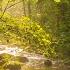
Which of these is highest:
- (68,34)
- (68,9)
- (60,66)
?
(68,9)

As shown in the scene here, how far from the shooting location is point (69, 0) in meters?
17.1

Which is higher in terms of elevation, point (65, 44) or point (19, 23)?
point (19, 23)

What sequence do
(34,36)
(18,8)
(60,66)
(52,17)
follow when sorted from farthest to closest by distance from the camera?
(18,8)
(52,17)
(60,66)
(34,36)

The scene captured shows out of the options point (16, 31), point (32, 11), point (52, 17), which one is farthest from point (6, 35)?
point (32, 11)

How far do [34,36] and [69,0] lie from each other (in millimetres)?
13617

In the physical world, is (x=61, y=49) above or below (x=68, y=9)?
below

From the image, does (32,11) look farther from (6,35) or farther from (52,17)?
(6,35)

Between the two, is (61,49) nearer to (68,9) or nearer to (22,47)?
Result: (68,9)

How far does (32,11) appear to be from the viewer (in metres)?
29.0

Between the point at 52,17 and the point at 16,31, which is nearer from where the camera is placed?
the point at 16,31

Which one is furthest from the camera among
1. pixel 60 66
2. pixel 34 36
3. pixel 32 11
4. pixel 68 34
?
pixel 32 11

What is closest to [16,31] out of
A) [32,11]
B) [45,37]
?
[45,37]

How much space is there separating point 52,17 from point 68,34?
548cm

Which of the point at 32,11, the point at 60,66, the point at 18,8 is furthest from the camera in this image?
the point at 18,8
